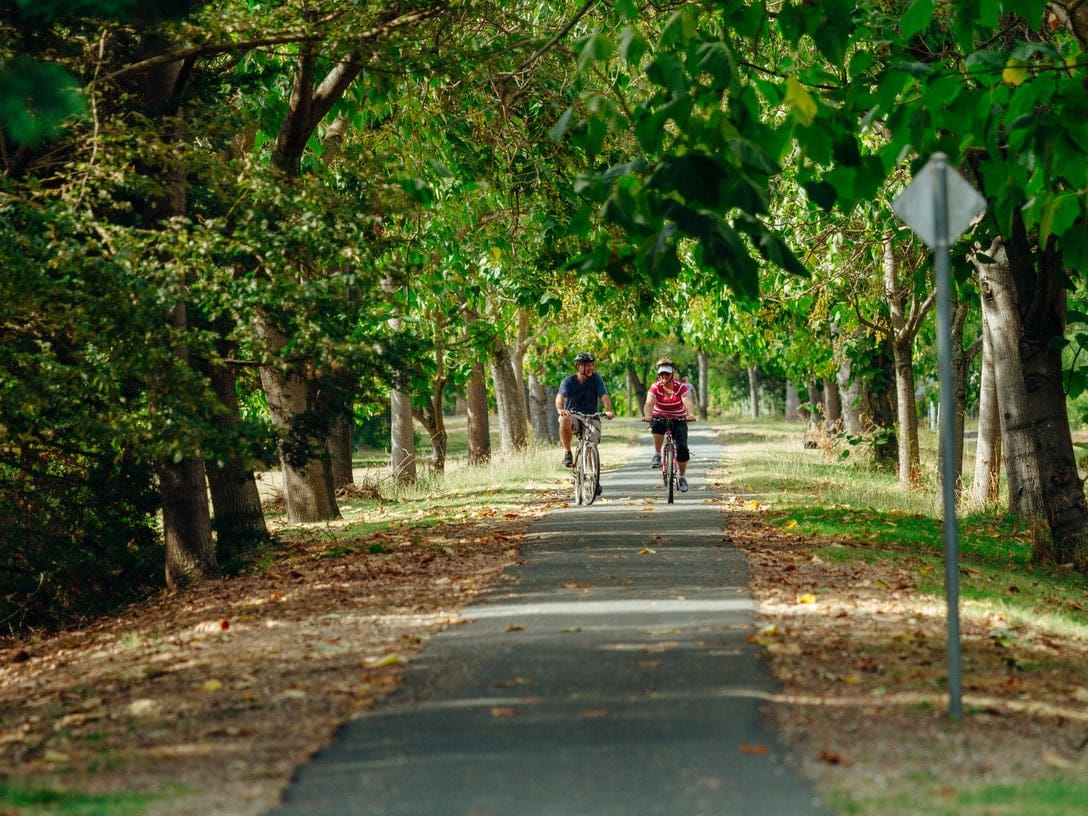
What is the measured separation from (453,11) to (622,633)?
23.5 feet

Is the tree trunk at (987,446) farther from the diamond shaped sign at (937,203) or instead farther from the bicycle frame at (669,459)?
the diamond shaped sign at (937,203)

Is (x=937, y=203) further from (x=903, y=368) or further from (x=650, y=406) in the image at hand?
(x=903, y=368)

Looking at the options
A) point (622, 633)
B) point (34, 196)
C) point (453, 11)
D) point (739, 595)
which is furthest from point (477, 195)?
point (622, 633)

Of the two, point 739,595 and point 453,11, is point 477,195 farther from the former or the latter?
point 739,595

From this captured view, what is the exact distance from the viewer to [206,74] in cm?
1396

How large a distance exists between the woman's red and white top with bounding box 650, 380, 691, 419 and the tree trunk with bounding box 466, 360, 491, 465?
12.2 metres

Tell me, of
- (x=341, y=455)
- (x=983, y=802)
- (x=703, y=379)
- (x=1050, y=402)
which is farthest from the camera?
(x=703, y=379)

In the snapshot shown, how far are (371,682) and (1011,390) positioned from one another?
33.5 feet

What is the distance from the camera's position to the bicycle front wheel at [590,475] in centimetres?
1803

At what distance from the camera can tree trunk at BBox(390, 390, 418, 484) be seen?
24.8m

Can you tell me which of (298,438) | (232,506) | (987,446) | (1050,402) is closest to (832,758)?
(298,438)

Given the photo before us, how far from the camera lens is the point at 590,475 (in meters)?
18.3

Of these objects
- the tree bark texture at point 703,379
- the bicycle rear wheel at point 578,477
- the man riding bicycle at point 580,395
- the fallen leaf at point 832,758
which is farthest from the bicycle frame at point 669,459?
the tree bark texture at point 703,379

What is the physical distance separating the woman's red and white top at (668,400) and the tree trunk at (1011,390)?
4.20m
